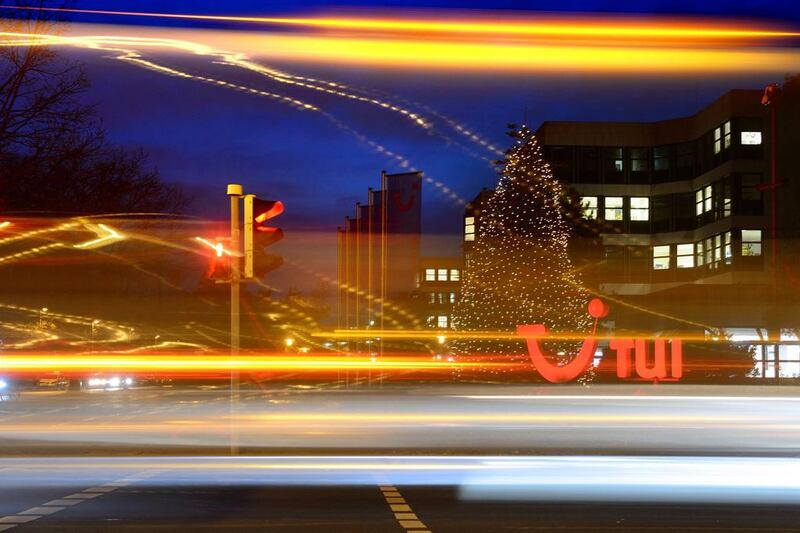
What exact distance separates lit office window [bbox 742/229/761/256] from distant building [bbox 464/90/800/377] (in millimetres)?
50

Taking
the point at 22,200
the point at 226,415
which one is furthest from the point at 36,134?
the point at 226,415

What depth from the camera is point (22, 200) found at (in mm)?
25969

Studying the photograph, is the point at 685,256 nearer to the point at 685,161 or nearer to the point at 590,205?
the point at 685,161

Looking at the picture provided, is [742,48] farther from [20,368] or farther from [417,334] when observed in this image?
[417,334]

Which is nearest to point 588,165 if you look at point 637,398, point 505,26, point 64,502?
point 637,398

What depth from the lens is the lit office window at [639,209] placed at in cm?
6056

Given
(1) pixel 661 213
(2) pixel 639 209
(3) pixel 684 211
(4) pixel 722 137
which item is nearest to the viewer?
(4) pixel 722 137

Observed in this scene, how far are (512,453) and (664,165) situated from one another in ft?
151

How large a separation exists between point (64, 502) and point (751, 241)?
4448 cm

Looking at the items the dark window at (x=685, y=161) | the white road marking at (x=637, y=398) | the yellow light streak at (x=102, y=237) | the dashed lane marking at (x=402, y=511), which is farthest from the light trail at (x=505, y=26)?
the dark window at (x=685, y=161)

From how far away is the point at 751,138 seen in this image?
51.0 m

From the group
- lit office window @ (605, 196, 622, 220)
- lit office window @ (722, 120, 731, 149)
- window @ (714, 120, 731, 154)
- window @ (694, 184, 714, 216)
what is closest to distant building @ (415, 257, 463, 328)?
lit office window @ (605, 196, 622, 220)

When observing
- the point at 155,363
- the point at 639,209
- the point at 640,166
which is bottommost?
the point at 155,363

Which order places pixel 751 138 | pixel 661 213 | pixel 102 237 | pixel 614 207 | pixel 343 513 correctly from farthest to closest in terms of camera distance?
pixel 614 207, pixel 661 213, pixel 751 138, pixel 102 237, pixel 343 513
